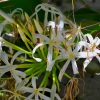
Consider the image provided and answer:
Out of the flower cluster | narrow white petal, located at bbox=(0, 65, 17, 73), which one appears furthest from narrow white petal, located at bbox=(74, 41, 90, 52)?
narrow white petal, located at bbox=(0, 65, 17, 73)

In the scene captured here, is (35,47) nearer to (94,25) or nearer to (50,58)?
(50,58)

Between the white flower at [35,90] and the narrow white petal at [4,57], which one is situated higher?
the narrow white petal at [4,57]

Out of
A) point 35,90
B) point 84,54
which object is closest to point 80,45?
point 84,54

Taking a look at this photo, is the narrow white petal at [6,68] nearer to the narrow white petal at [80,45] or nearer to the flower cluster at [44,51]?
the flower cluster at [44,51]

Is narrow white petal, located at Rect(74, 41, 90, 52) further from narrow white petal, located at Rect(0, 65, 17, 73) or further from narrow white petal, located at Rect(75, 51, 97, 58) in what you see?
narrow white petal, located at Rect(0, 65, 17, 73)

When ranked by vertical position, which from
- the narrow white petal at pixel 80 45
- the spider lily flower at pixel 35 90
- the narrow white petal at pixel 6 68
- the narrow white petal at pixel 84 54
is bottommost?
the spider lily flower at pixel 35 90

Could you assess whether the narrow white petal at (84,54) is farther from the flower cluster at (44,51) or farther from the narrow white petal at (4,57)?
the narrow white petal at (4,57)

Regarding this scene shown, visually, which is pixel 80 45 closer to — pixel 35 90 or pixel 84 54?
pixel 84 54

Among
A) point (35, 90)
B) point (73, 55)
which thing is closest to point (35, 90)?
point (35, 90)

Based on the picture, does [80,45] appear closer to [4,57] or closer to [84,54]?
[84,54]

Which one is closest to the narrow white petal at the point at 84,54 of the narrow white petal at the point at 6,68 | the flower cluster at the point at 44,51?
the flower cluster at the point at 44,51

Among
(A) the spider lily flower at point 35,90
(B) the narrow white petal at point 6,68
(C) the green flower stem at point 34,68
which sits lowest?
(A) the spider lily flower at point 35,90
